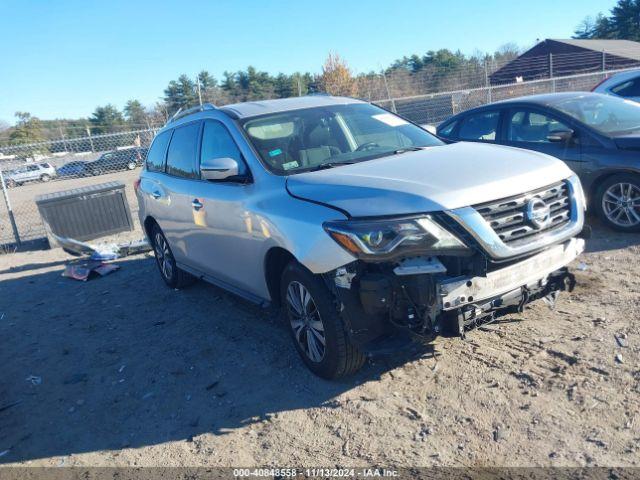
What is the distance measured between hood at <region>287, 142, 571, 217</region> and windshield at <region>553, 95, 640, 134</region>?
10.6 feet

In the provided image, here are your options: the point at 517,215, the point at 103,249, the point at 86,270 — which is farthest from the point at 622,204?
the point at 103,249

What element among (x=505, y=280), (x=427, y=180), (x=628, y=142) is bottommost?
(x=505, y=280)

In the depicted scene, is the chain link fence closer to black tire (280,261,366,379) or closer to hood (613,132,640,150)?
black tire (280,261,366,379)

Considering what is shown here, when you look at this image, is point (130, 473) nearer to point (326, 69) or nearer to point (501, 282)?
point (501, 282)

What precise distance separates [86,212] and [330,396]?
8.23 m

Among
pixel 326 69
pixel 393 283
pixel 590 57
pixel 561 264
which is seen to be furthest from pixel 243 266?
pixel 326 69

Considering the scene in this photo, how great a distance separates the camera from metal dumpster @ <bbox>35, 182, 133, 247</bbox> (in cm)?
1007

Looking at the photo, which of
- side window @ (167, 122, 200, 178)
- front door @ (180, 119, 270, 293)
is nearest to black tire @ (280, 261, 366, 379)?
front door @ (180, 119, 270, 293)

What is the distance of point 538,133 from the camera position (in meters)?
6.99

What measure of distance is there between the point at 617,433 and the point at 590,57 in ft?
111

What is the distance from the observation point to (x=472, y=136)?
7.66m

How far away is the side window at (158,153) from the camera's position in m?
6.09

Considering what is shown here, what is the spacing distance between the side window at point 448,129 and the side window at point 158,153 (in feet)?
13.0

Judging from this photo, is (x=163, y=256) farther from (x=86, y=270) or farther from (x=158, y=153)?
(x=86, y=270)
